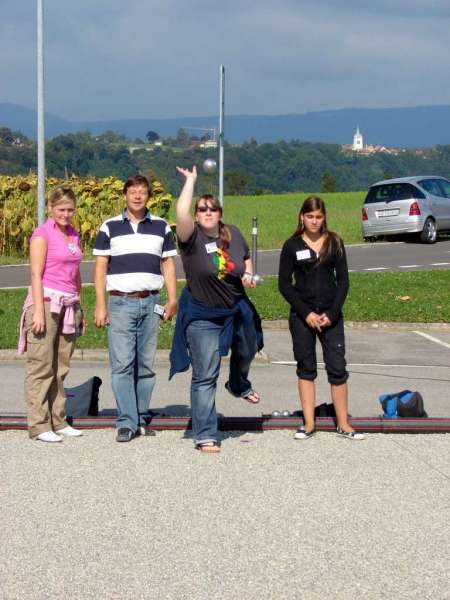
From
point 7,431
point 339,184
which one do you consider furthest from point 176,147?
point 7,431

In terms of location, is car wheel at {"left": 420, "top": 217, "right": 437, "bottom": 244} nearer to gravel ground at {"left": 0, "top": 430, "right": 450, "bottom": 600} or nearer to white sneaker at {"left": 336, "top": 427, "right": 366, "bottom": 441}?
gravel ground at {"left": 0, "top": 430, "right": 450, "bottom": 600}

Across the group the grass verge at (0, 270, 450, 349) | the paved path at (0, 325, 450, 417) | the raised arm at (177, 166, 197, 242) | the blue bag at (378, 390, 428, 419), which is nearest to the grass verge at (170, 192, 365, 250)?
the grass verge at (0, 270, 450, 349)

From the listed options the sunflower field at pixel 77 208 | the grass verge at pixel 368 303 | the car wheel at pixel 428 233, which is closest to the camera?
the grass verge at pixel 368 303

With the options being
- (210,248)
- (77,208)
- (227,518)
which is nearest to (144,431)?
(210,248)

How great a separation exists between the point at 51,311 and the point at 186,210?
1181mm

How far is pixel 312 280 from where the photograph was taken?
788 cm

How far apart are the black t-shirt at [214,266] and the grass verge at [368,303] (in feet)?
19.1

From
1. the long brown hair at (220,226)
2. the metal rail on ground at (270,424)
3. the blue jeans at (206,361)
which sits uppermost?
the long brown hair at (220,226)

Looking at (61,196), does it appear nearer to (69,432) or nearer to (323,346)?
(69,432)

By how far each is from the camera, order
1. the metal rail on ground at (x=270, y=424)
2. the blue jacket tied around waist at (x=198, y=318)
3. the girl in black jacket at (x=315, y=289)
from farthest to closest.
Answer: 1. the metal rail on ground at (x=270, y=424)
2. the girl in black jacket at (x=315, y=289)
3. the blue jacket tied around waist at (x=198, y=318)

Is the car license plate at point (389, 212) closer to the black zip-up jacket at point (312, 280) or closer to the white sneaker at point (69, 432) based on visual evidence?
the black zip-up jacket at point (312, 280)

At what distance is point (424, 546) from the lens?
5719 millimetres

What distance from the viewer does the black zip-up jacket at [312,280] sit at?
25.7 feet

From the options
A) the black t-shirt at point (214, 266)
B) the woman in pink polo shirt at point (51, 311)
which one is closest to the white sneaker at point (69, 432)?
the woman in pink polo shirt at point (51, 311)
